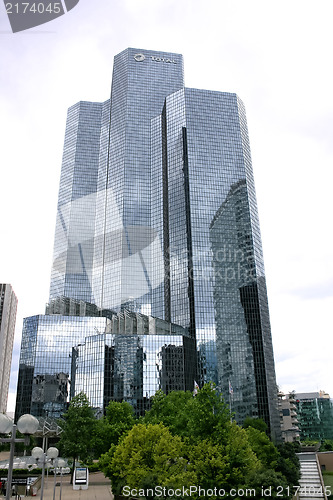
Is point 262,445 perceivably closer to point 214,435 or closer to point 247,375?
point 214,435

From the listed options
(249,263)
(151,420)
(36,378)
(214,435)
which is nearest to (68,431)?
(151,420)

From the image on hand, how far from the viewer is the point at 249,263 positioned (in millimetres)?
151000

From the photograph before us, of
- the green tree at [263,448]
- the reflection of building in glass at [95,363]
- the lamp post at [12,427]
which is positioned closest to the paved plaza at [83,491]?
the green tree at [263,448]

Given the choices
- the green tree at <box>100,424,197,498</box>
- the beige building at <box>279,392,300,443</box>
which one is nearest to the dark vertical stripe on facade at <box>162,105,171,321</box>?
the beige building at <box>279,392,300,443</box>

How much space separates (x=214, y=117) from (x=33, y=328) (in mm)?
105663

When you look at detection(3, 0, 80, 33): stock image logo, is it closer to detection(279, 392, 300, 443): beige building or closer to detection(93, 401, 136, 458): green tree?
detection(93, 401, 136, 458): green tree

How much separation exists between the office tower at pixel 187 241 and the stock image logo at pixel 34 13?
11759 cm

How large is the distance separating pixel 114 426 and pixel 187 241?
332 feet

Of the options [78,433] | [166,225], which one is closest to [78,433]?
[78,433]

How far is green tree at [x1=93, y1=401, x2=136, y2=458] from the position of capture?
5303 centimetres

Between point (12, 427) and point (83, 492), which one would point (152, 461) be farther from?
point (12, 427)

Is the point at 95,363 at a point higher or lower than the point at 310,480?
higher

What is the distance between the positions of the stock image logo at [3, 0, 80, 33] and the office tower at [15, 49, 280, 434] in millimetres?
117587

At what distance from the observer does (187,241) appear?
150875 mm
